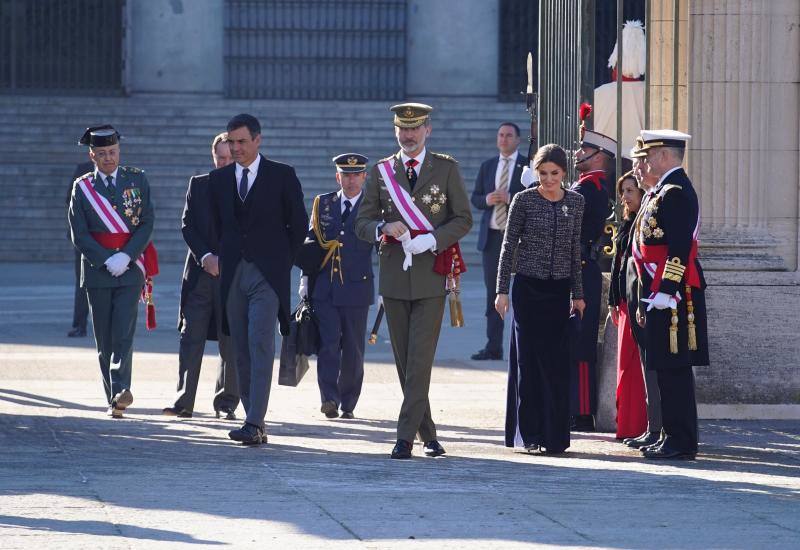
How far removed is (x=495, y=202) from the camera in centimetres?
1377

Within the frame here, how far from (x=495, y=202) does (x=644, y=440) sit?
191 inches

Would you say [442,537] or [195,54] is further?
[195,54]

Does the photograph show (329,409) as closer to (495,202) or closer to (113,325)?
(113,325)

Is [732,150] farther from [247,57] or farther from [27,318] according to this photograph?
[247,57]

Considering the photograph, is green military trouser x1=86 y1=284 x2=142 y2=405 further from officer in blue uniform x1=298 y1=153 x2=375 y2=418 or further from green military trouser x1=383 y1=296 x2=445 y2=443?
green military trouser x1=383 y1=296 x2=445 y2=443

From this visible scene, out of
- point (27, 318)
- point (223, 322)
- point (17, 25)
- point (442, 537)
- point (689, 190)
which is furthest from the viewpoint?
point (17, 25)

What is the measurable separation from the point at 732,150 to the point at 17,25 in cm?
1875

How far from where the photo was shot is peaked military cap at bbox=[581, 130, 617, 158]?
33.7ft

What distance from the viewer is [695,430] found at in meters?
8.85

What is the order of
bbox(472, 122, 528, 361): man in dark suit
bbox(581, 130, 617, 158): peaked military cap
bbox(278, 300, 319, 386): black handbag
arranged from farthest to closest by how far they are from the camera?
bbox(472, 122, 528, 361): man in dark suit
bbox(278, 300, 319, 386): black handbag
bbox(581, 130, 617, 158): peaked military cap

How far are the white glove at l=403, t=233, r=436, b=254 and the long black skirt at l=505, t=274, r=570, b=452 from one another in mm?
625

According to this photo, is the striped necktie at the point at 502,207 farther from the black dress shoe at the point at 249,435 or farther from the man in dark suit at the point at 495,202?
the black dress shoe at the point at 249,435

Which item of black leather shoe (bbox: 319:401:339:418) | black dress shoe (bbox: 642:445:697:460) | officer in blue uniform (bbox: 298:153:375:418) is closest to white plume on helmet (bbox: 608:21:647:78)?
officer in blue uniform (bbox: 298:153:375:418)

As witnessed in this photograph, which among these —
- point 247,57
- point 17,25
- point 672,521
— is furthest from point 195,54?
point 672,521
